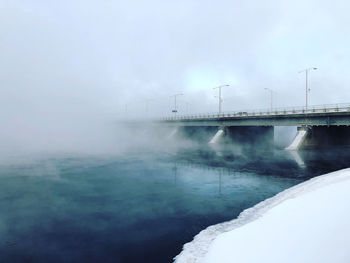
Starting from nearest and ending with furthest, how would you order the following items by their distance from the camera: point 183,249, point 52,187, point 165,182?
point 183,249 < point 52,187 < point 165,182

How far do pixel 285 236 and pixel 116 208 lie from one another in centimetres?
1258

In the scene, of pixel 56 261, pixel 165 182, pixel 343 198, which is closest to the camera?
pixel 56 261

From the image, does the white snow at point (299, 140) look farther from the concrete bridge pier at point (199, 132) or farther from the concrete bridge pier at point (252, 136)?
the concrete bridge pier at point (199, 132)

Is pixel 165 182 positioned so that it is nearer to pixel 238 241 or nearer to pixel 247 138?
pixel 238 241

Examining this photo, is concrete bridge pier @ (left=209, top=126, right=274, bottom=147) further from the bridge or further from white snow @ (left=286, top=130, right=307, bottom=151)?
white snow @ (left=286, top=130, right=307, bottom=151)

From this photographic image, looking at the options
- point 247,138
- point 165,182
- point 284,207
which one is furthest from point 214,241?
point 247,138

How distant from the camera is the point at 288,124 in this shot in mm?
65938

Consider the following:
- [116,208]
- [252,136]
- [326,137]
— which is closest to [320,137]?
[326,137]

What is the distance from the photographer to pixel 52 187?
26609mm

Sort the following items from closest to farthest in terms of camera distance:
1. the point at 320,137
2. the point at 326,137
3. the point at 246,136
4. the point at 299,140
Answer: the point at 299,140
the point at 320,137
the point at 326,137
the point at 246,136

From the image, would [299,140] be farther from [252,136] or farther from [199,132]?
[199,132]

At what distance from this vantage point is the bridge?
189 ft

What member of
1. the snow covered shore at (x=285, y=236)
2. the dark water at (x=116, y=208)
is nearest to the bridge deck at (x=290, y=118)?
the dark water at (x=116, y=208)

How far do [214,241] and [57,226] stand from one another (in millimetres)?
10037
